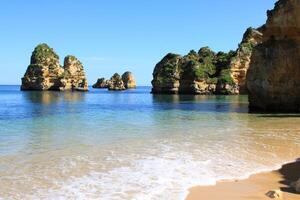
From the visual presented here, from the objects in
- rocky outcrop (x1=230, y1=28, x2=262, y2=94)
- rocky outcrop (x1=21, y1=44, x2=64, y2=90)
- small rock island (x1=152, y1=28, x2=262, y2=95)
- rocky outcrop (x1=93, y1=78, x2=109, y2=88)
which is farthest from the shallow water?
rocky outcrop (x1=93, y1=78, x2=109, y2=88)

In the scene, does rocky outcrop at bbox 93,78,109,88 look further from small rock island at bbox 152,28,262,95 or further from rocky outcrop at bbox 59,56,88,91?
small rock island at bbox 152,28,262,95

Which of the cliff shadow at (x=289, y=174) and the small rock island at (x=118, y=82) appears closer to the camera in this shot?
the cliff shadow at (x=289, y=174)

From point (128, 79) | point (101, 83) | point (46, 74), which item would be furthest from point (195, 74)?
point (101, 83)

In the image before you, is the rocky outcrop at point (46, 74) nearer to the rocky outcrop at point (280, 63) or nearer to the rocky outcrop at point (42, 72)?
the rocky outcrop at point (42, 72)

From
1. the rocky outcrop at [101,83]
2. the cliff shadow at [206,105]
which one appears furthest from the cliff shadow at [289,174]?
the rocky outcrop at [101,83]

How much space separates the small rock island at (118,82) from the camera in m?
161

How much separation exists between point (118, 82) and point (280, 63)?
126304 millimetres

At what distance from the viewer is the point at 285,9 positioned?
36.2 m

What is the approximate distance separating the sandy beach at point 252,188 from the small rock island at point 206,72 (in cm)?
8260

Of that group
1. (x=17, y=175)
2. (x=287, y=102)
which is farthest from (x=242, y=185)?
(x=287, y=102)

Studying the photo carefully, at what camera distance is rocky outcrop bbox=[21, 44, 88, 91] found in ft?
427

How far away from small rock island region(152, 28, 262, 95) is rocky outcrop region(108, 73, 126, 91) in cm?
5042

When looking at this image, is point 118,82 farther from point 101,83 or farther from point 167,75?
point 167,75

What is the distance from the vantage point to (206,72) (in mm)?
97875
